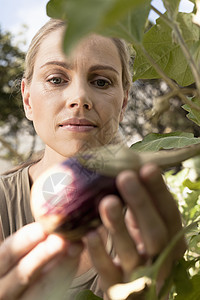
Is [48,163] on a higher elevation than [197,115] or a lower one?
lower

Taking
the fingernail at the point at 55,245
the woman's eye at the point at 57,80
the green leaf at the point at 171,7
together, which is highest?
the green leaf at the point at 171,7

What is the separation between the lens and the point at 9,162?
6.08 meters

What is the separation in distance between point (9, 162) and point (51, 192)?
5810mm

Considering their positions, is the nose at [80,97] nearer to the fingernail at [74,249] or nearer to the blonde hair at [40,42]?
the blonde hair at [40,42]

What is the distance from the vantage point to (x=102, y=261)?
379 millimetres

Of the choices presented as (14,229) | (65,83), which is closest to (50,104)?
(65,83)

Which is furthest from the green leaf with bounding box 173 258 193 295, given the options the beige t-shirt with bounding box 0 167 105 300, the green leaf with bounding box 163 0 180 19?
the beige t-shirt with bounding box 0 167 105 300

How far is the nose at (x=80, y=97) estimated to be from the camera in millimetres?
838

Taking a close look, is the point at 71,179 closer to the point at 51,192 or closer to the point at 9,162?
the point at 51,192

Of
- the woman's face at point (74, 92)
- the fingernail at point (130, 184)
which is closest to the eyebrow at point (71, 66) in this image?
the woman's face at point (74, 92)

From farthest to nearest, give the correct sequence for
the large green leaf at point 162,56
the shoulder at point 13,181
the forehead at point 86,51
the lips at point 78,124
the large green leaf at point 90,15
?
1. the shoulder at point 13,181
2. the forehead at point 86,51
3. the lips at point 78,124
4. the large green leaf at point 162,56
5. the large green leaf at point 90,15

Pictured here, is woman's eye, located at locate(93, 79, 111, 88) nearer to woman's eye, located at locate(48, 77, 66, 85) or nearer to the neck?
woman's eye, located at locate(48, 77, 66, 85)

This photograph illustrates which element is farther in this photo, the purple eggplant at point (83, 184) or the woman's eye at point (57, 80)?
the woman's eye at point (57, 80)

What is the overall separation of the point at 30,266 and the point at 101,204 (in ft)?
0.35
